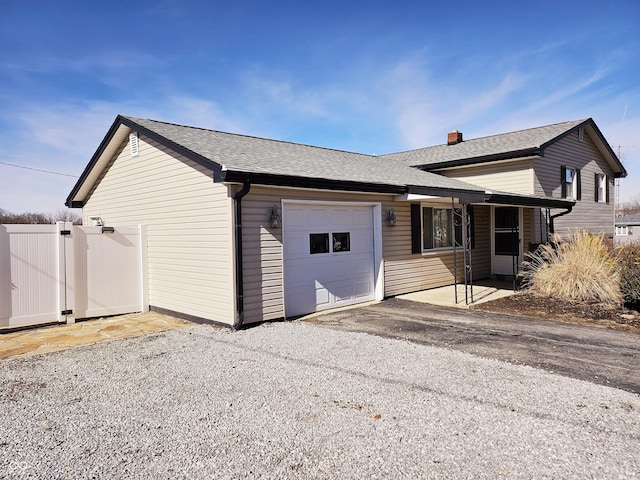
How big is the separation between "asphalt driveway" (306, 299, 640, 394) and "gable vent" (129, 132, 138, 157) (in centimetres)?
537

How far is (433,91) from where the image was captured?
15.4 meters

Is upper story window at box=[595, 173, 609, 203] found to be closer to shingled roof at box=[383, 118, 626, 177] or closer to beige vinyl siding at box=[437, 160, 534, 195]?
shingled roof at box=[383, 118, 626, 177]

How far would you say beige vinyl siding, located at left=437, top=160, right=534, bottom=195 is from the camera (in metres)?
12.2

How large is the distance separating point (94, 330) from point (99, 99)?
528 inches

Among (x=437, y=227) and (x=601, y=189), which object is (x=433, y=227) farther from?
(x=601, y=189)

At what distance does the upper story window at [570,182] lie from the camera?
13733mm

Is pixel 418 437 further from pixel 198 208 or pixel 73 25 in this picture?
pixel 73 25

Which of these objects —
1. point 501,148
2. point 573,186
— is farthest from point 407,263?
point 573,186

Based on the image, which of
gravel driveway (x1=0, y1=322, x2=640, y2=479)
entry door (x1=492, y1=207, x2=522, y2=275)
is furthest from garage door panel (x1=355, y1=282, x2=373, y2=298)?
entry door (x1=492, y1=207, x2=522, y2=275)

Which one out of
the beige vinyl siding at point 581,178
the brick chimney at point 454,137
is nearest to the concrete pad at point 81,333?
the beige vinyl siding at point 581,178

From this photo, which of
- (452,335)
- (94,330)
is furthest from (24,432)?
(452,335)

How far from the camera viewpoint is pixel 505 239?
12648 millimetres

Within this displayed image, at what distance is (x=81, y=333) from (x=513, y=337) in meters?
7.17

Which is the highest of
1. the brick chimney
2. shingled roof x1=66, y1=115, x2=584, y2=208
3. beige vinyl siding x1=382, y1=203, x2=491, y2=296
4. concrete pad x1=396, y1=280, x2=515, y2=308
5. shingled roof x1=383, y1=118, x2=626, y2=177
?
the brick chimney
